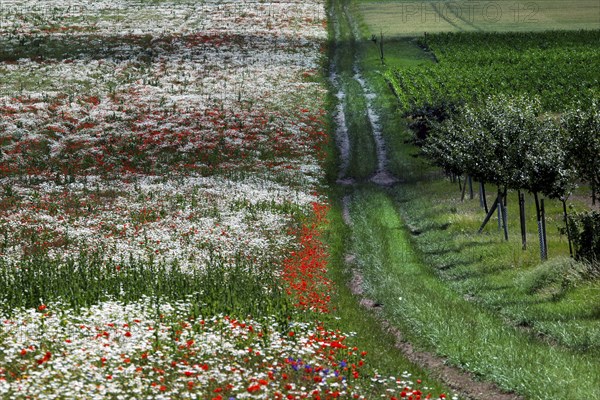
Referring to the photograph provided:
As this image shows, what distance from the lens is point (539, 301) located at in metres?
28.2

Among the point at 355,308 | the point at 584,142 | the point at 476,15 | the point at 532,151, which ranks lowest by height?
the point at 355,308

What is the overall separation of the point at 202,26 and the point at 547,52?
4375 cm

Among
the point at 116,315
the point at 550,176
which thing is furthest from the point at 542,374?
the point at 550,176

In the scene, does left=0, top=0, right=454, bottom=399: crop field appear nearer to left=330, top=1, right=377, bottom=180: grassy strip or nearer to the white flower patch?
the white flower patch

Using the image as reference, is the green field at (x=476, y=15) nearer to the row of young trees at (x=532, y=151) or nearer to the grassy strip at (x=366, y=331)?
the row of young trees at (x=532, y=151)

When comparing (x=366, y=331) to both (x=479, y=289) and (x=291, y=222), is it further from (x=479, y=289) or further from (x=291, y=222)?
(x=291, y=222)

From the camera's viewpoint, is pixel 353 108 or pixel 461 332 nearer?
pixel 461 332

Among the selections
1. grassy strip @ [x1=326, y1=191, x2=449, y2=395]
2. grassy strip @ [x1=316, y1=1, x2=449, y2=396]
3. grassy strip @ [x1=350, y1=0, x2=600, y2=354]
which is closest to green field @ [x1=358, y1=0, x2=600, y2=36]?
grassy strip @ [x1=316, y1=1, x2=449, y2=396]

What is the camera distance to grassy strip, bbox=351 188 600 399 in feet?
68.9

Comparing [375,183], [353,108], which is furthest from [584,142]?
[353,108]

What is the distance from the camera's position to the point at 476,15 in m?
119

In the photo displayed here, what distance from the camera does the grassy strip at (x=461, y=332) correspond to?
68.9 feet

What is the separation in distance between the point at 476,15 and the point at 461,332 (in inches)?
3997

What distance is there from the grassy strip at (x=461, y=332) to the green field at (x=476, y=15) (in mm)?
72999
